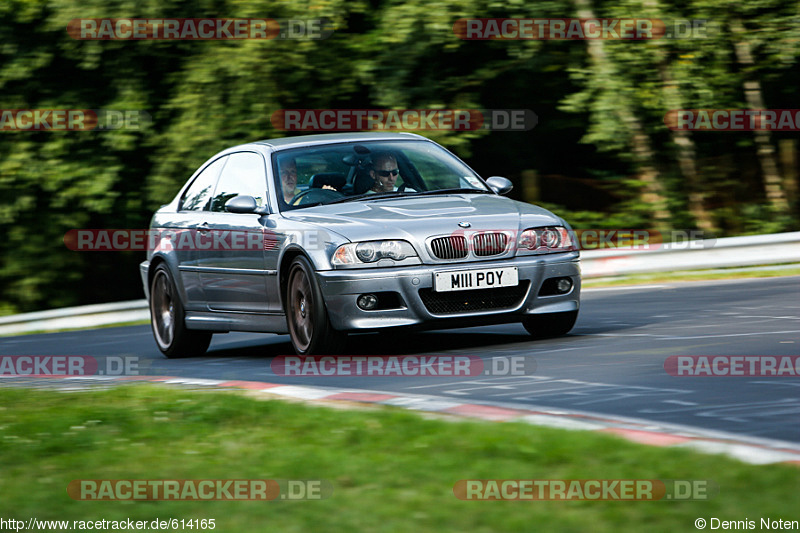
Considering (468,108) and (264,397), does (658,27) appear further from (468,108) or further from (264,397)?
(264,397)

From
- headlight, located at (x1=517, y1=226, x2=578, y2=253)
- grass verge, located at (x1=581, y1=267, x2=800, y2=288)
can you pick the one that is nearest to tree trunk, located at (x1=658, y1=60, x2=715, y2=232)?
grass verge, located at (x1=581, y1=267, x2=800, y2=288)

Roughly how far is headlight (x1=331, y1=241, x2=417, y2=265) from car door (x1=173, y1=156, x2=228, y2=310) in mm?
2304

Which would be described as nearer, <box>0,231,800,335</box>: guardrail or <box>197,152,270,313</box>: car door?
<box>197,152,270,313</box>: car door

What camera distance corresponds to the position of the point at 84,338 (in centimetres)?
1453

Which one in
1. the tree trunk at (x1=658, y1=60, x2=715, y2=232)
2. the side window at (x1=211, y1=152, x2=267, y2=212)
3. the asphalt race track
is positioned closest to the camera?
the asphalt race track

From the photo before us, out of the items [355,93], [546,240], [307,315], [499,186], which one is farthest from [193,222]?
[355,93]

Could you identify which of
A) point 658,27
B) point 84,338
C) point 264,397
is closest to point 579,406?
point 264,397

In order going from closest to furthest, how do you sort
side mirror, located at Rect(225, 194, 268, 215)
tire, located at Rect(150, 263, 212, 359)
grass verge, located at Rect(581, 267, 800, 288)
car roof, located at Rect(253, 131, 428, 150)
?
side mirror, located at Rect(225, 194, 268, 215), car roof, located at Rect(253, 131, 428, 150), tire, located at Rect(150, 263, 212, 359), grass verge, located at Rect(581, 267, 800, 288)

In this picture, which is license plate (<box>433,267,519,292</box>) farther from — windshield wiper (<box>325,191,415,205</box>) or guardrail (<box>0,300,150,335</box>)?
guardrail (<box>0,300,150,335</box>)

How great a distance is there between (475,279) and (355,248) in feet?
2.66

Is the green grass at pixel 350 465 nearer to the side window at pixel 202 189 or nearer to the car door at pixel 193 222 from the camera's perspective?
the car door at pixel 193 222

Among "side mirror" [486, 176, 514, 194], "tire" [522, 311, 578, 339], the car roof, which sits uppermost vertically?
the car roof

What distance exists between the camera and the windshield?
9.71 metres

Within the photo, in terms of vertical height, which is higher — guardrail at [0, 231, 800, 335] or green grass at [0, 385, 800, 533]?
green grass at [0, 385, 800, 533]
